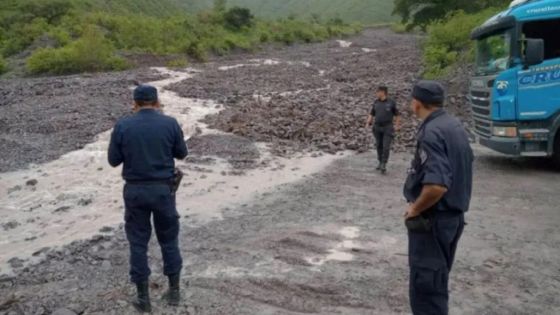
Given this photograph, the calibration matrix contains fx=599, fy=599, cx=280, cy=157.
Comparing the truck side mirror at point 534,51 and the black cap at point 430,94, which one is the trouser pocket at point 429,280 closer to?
the black cap at point 430,94

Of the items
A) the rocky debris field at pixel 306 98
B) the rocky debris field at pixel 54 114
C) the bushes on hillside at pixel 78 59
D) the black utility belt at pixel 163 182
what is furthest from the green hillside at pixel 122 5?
the black utility belt at pixel 163 182

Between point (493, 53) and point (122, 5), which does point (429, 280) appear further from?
point (122, 5)

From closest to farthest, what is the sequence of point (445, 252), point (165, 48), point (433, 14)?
1. point (445, 252)
2. point (165, 48)
3. point (433, 14)

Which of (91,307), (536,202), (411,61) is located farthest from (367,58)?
(91,307)

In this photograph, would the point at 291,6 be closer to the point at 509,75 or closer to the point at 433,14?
the point at 433,14

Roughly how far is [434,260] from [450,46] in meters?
22.7

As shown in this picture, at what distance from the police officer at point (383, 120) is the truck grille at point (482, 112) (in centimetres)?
152

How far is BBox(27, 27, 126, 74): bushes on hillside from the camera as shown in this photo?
2805 cm

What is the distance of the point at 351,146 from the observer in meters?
13.2

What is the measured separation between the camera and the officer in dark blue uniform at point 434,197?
374 cm

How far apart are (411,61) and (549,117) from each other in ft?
68.3

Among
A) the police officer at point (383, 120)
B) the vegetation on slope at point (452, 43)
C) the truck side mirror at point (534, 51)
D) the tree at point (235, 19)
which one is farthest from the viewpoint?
the tree at point (235, 19)

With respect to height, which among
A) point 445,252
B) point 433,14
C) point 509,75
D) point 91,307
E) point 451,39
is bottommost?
point 91,307

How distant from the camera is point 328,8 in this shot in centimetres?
12362
